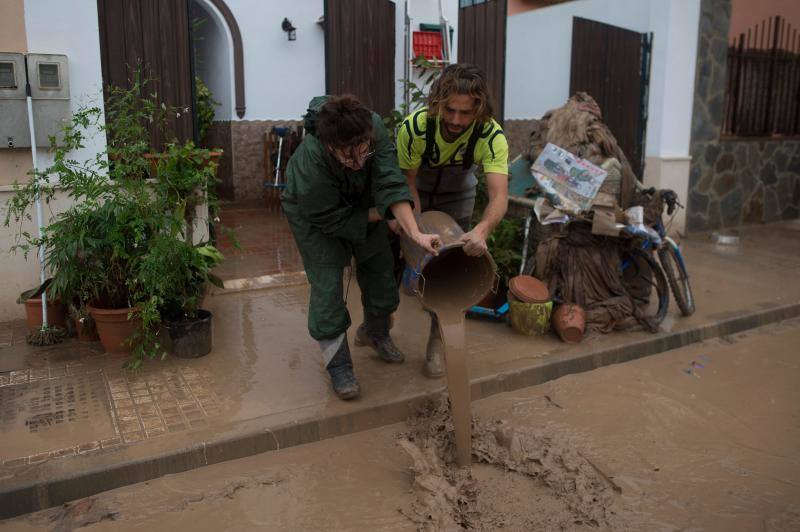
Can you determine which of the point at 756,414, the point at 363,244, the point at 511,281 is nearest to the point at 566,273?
the point at 511,281

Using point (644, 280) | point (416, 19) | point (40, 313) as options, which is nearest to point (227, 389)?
point (40, 313)

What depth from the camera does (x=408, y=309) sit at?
19.2ft

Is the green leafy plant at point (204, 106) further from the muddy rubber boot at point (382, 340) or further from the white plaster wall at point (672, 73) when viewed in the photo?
the muddy rubber boot at point (382, 340)

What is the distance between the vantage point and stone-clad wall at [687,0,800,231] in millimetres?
9508

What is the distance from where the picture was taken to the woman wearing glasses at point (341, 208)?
3447 millimetres

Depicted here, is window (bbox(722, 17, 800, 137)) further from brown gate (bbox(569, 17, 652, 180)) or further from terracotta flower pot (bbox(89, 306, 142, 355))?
terracotta flower pot (bbox(89, 306, 142, 355))

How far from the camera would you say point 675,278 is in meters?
5.73

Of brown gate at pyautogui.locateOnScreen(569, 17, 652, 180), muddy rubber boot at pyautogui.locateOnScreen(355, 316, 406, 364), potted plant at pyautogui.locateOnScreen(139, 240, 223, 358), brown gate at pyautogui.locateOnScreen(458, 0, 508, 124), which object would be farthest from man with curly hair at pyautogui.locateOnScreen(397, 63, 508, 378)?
brown gate at pyautogui.locateOnScreen(569, 17, 652, 180)

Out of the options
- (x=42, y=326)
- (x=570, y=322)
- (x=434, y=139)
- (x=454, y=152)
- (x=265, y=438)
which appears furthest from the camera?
(x=570, y=322)

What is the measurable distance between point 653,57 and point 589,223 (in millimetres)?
4918

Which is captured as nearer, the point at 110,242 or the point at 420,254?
the point at 420,254

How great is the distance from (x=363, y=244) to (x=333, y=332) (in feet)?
1.82

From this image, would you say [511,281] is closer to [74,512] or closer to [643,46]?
[74,512]

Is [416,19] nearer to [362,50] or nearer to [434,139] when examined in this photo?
[362,50]
